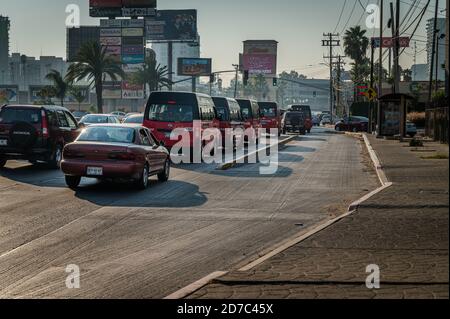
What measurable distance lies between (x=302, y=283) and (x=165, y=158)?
12964mm

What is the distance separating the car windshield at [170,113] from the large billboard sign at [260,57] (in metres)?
139

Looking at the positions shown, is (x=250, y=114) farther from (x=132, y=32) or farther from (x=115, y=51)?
(x=115, y=51)

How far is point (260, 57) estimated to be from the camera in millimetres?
169625

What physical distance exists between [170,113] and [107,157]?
38.6ft

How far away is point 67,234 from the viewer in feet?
39.1

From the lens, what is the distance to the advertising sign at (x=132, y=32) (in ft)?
322

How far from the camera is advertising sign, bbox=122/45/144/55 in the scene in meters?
100

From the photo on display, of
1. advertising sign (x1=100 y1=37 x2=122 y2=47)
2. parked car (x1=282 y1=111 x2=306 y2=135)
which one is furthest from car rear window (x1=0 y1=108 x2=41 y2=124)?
advertising sign (x1=100 y1=37 x2=122 y2=47)

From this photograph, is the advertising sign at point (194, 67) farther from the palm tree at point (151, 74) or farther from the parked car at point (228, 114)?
the parked car at point (228, 114)

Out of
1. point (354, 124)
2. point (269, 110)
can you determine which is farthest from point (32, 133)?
point (354, 124)

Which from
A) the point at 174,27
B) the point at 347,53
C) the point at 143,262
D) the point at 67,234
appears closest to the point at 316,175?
the point at 67,234

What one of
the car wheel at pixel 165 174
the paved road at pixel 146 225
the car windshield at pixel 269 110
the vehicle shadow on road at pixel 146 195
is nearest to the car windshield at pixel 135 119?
the paved road at pixel 146 225
